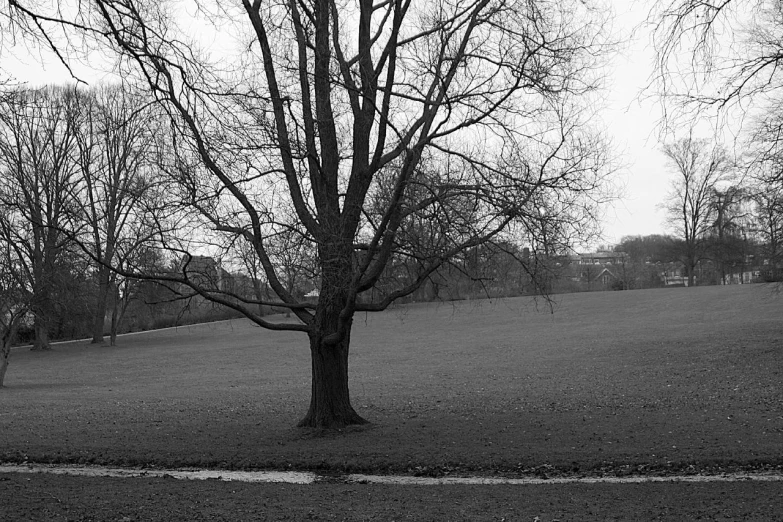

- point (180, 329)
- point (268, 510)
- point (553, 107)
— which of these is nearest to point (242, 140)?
point (553, 107)

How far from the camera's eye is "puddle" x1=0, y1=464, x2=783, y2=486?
8875 millimetres

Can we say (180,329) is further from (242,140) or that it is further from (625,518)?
(625,518)

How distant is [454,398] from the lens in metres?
19.9

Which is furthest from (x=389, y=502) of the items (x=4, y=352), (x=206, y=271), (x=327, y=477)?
(x=4, y=352)

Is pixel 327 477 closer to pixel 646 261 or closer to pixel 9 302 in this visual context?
pixel 9 302

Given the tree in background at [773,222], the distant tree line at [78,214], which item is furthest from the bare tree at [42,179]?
the tree in background at [773,222]

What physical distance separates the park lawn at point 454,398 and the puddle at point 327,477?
17.6 inches

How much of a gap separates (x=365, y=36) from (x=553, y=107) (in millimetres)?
3716

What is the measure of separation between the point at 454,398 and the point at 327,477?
33.6ft

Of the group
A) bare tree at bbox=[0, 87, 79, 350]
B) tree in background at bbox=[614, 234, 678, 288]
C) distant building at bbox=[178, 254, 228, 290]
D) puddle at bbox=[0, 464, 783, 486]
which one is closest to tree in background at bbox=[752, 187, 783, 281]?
puddle at bbox=[0, 464, 783, 486]

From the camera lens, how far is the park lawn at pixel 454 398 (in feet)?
35.9

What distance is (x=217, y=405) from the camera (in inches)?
775

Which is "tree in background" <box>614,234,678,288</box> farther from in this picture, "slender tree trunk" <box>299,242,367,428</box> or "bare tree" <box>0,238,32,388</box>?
→ "slender tree trunk" <box>299,242,367,428</box>

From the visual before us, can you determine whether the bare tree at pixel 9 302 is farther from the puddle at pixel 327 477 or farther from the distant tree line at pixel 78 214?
the puddle at pixel 327 477
